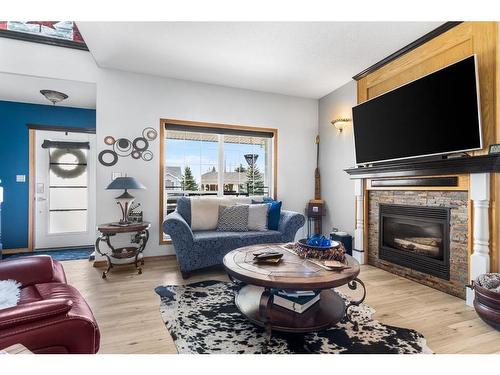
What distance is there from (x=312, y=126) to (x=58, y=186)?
456 cm

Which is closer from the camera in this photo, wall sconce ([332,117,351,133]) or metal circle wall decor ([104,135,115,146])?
metal circle wall decor ([104,135,115,146])

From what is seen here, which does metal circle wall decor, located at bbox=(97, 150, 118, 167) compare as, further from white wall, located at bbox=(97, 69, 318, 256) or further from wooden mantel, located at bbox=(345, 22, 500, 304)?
wooden mantel, located at bbox=(345, 22, 500, 304)

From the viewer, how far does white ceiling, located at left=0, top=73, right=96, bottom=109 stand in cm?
357

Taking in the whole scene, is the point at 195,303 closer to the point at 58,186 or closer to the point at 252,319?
the point at 252,319

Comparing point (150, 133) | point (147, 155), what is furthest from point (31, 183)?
point (150, 133)

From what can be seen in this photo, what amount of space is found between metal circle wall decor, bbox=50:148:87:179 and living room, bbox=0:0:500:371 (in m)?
0.02

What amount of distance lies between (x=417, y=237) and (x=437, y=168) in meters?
0.90

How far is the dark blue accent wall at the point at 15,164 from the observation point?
438cm

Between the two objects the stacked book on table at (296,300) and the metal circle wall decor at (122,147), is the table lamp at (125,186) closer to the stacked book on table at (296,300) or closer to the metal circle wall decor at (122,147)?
the metal circle wall decor at (122,147)

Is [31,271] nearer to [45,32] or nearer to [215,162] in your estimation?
[215,162]

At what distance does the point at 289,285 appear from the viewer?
167 cm

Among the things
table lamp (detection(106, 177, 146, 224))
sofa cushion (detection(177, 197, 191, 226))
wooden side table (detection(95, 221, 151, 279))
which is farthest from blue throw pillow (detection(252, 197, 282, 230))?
table lamp (detection(106, 177, 146, 224))

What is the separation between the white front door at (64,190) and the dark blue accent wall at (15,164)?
16cm

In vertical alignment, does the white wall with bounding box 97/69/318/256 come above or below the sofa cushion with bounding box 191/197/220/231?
above
